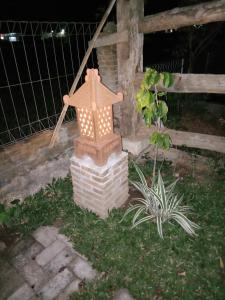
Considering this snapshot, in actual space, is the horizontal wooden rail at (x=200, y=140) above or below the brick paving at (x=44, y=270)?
above

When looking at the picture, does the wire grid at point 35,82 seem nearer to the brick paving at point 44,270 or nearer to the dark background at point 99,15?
the dark background at point 99,15

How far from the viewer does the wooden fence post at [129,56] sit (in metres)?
3.84

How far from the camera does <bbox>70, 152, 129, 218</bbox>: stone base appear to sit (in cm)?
328

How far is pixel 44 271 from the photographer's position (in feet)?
9.65

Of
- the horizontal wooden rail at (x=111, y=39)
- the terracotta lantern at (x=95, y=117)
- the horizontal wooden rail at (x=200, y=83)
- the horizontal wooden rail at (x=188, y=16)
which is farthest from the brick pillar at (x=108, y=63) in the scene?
the terracotta lantern at (x=95, y=117)

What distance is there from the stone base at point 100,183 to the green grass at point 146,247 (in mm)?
146

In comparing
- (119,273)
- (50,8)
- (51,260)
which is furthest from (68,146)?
(50,8)

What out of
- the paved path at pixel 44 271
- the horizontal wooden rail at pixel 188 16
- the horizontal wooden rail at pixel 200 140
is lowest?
the paved path at pixel 44 271

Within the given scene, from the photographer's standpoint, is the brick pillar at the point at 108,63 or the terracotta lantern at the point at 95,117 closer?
the terracotta lantern at the point at 95,117

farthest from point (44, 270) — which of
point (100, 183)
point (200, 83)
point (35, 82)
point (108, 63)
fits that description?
point (35, 82)

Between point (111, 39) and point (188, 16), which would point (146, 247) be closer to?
point (188, 16)

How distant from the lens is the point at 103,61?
4676mm

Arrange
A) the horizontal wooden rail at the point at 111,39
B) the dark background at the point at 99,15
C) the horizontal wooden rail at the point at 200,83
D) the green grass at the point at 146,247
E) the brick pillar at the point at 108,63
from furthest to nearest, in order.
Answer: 1. the dark background at the point at 99,15
2. the brick pillar at the point at 108,63
3. the horizontal wooden rail at the point at 111,39
4. the horizontal wooden rail at the point at 200,83
5. the green grass at the point at 146,247

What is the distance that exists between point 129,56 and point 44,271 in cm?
335
